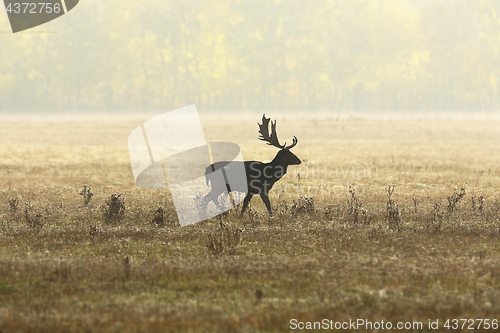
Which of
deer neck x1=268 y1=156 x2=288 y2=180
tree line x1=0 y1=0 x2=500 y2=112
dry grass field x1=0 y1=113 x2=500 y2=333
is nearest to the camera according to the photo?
dry grass field x1=0 y1=113 x2=500 y2=333

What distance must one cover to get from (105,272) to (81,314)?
5.60 ft

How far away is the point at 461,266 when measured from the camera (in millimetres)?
8102

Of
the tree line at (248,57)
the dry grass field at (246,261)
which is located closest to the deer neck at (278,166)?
the dry grass field at (246,261)

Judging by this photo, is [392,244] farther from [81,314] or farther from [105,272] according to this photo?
[81,314]

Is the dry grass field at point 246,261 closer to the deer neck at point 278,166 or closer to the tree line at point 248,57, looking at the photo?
the deer neck at point 278,166

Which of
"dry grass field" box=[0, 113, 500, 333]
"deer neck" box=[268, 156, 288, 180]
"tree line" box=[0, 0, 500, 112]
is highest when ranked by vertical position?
"tree line" box=[0, 0, 500, 112]

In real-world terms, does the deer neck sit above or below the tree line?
below

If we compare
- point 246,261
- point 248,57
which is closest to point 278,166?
point 246,261

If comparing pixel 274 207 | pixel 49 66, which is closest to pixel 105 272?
pixel 274 207

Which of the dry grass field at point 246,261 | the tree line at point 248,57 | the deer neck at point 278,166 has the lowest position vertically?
the dry grass field at point 246,261

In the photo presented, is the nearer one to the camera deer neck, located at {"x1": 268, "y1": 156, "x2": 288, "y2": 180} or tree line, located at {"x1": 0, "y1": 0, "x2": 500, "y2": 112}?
deer neck, located at {"x1": 268, "y1": 156, "x2": 288, "y2": 180}

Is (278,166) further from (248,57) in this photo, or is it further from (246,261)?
(248,57)

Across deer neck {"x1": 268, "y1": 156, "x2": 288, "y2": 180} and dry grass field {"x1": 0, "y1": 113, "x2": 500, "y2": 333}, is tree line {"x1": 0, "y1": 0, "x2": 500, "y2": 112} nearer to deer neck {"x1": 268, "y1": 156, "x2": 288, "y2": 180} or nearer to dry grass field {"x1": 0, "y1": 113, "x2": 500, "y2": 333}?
dry grass field {"x1": 0, "y1": 113, "x2": 500, "y2": 333}

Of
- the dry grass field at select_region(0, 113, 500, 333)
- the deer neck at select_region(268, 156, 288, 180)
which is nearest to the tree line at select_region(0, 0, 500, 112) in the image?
the dry grass field at select_region(0, 113, 500, 333)
